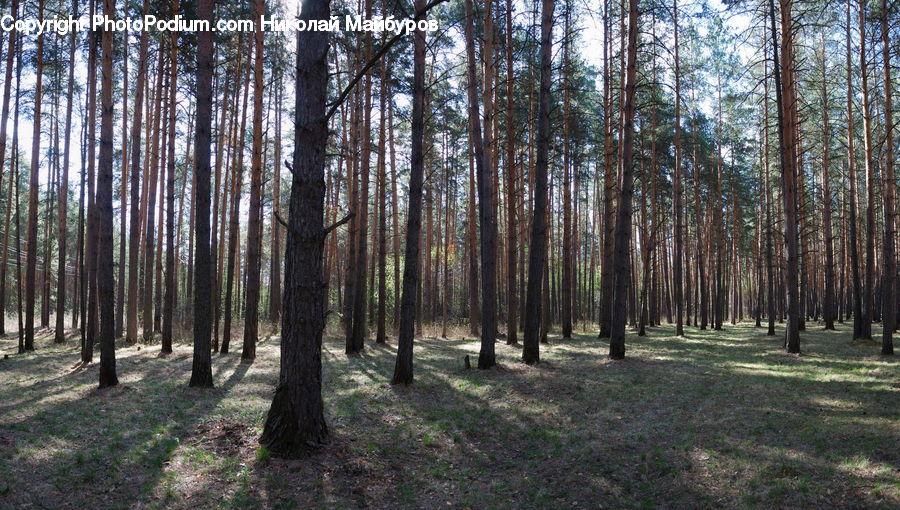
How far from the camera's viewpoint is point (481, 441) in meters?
Result: 6.48

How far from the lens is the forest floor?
4617mm

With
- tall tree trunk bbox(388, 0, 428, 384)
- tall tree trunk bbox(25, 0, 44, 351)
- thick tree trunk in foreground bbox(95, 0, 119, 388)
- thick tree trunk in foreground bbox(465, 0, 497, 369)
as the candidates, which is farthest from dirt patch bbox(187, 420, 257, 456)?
tall tree trunk bbox(25, 0, 44, 351)

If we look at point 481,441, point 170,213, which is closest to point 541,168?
point 481,441

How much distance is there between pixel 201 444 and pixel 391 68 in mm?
13133

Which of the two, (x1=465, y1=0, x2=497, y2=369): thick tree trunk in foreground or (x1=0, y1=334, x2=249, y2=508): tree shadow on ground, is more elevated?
(x1=465, y1=0, x2=497, y2=369): thick tree trunk in foreground

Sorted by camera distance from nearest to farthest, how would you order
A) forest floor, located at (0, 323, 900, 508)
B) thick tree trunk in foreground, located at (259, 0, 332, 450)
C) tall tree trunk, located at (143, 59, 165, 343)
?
forest floor, located at (0, 323, 900, 508), thick tree trunk in foreground, located at (259, 0, 332, 450), tall tree trunk, located at (143, 59, 165, 343)

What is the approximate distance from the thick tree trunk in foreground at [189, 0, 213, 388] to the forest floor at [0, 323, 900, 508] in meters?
0.51

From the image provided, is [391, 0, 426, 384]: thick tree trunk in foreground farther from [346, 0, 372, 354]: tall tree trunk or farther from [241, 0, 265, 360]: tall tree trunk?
[241, 0, 265, 360]: tall tree trunk

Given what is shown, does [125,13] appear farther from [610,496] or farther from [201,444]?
[610,496]

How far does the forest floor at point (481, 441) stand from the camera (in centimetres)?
462

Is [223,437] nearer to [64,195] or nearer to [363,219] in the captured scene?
[363,219]

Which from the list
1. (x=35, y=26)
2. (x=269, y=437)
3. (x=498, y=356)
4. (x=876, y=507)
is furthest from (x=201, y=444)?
(x=35, y=26)

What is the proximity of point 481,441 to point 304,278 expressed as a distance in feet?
10.1

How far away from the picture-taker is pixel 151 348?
50.4 ft
